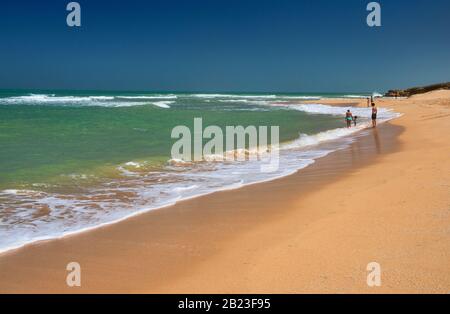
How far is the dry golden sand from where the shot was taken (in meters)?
3.75

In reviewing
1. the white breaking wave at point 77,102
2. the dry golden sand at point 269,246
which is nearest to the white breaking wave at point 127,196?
the dry golden sand at point 269,246

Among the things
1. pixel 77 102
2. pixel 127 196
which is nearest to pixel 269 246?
pixel 127 196

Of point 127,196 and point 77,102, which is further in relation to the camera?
point 77,102

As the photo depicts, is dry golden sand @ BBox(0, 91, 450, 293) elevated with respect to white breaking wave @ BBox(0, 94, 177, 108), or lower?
lower

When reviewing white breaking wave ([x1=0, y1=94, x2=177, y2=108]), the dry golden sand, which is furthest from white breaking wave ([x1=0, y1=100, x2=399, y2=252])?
white breaking wave ([x1=0, y1=94, x2=177, y2=108])

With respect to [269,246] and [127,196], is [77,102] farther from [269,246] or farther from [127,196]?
[269,246]

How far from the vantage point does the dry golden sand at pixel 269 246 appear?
3.75m

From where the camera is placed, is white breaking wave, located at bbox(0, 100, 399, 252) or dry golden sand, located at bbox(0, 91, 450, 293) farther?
white breaking wave, located at bbox(0, 100, 399, 252)

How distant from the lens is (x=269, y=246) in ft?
15.4

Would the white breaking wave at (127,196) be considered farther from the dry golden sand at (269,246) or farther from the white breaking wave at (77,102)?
Answer: the white breaking wave at (77,102)

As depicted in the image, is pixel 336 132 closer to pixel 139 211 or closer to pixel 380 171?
pixel 380 171

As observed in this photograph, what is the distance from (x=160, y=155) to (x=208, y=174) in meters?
2.99

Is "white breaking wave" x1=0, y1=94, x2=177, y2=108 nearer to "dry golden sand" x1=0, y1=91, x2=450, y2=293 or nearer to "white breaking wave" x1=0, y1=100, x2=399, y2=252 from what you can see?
"white breaking wave" x1=0, y1=100, x2=399, y2=252

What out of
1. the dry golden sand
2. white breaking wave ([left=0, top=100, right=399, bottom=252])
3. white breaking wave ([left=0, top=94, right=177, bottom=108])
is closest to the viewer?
the dry golden sand
